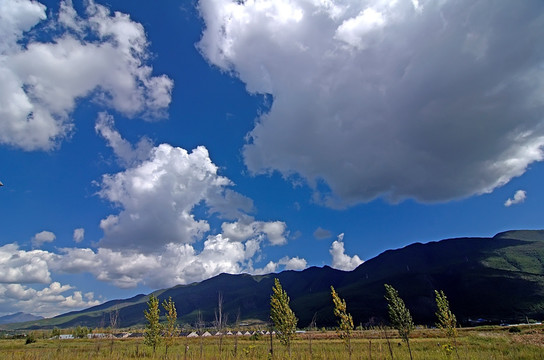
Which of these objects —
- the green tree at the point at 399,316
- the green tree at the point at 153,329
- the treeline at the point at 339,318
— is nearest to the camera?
the treeline at the point at 339,318

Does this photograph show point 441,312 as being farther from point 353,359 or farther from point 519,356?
point 353,359

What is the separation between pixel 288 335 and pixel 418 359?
13.7 meters

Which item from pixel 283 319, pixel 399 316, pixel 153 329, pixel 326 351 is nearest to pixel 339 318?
pixel 283 319

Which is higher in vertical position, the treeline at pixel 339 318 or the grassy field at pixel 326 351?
the treeline at pixel 339 318

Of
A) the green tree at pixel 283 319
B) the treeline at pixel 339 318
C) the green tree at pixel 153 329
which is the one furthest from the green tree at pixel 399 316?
the green tree at pixel 153 329

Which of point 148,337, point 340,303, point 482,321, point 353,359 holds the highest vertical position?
point 340,303

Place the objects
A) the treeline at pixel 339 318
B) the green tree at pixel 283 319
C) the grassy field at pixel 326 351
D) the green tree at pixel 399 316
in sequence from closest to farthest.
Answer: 1. the treeline at pixel 339 318
2. the green tree at pixel 283 319
3. the grassy field at pixel 326 351
4. the green tree at pixel 399 316

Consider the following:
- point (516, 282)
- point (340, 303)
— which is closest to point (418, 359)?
point (340, 303)

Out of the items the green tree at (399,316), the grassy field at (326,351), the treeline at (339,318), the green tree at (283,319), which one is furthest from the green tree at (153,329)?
the green tree at (399,316)

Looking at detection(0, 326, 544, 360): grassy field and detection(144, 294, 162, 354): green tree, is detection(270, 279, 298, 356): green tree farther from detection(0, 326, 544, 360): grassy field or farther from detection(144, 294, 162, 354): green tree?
detection(144, 294, 162, 354): green tree

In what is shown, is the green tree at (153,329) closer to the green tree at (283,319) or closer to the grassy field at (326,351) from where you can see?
the grassy field at (326,351)

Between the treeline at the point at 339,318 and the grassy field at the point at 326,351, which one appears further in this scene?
the grassy field at the point at 326,351

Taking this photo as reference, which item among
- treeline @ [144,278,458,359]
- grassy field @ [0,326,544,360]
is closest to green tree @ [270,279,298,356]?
treeline @ [144,278,458,359]

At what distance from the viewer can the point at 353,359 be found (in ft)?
103
